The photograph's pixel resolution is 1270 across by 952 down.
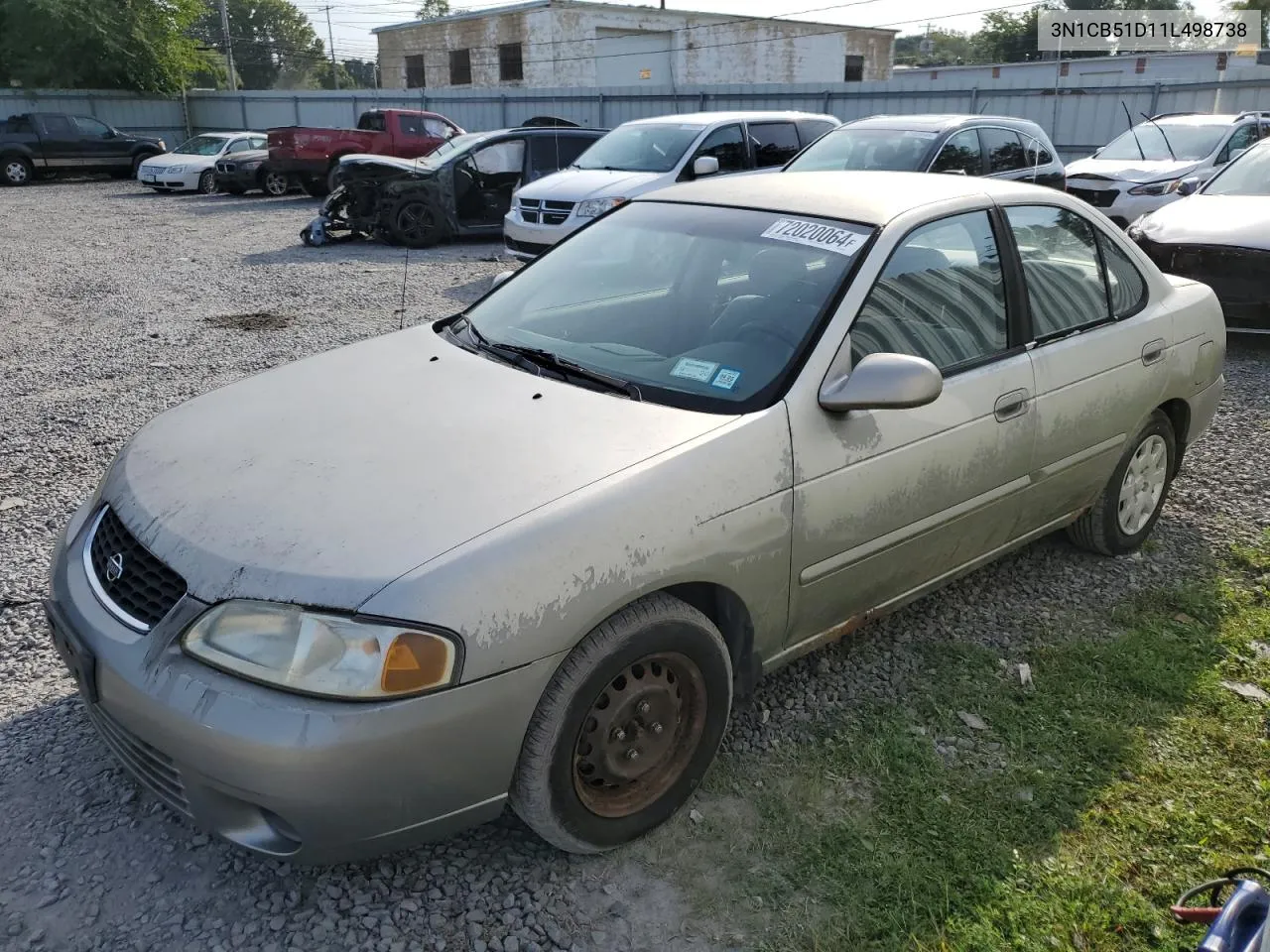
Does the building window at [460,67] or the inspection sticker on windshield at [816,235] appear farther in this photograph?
the building window at [460,67]

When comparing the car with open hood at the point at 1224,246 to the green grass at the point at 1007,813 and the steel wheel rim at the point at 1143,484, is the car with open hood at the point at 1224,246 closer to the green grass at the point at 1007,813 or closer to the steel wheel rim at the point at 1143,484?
the steel wheel rim at the point at 1143,484

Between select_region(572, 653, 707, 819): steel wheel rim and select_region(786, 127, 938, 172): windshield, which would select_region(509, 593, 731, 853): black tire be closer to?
select_region(572, 653, 707, 819): steel wheel rim

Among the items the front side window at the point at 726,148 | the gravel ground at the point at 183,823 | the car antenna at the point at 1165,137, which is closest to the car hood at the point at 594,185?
the front side window at the point at 726,148

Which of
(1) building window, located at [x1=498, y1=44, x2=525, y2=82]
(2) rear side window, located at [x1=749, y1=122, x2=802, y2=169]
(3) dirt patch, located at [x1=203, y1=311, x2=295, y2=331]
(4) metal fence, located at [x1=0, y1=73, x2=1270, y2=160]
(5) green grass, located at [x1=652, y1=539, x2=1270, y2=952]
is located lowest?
(5) green grass, located at [x1=652, y1=539, x2=1270, y2=952]

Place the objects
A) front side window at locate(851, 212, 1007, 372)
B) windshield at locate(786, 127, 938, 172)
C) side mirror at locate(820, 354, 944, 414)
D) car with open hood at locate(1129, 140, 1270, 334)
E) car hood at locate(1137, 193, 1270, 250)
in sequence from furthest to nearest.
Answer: windshield at locate(786, 127, 938, 172) → car hood at locate(1137, 193, 1270, 250) → car with open hood at locate(1129, 140, 1270, 334) → front side window at locate(851, 212, 1007, 372) → side mirror at locate(820, 354, 944, 414)

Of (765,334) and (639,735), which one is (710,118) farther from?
(639,735)

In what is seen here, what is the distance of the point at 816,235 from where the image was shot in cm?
327

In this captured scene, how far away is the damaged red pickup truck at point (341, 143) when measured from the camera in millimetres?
18766

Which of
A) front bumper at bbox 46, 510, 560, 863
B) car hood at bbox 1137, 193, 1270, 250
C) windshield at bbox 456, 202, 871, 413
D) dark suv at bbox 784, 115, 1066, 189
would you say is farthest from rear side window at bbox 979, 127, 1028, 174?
front bumper at bbox 46, 510, 560, 863

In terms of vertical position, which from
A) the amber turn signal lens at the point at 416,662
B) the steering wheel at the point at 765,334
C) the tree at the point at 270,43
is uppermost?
the tree at the point at 270,43

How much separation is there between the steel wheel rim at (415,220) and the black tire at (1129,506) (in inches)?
414

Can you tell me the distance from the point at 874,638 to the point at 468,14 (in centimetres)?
4416

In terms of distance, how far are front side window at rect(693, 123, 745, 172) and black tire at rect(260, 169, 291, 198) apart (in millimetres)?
11537

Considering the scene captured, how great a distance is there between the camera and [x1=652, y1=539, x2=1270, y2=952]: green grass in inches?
96.2
